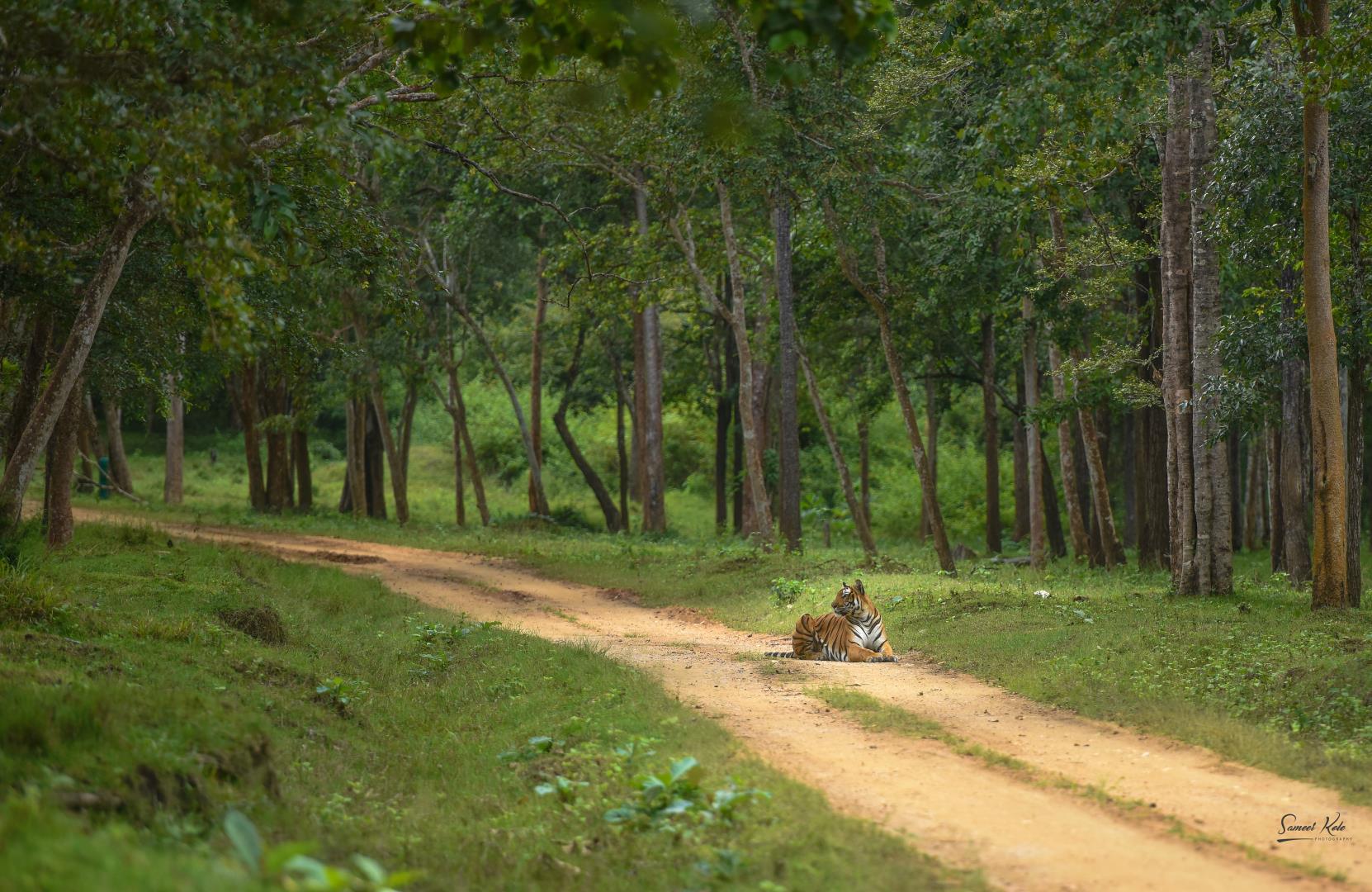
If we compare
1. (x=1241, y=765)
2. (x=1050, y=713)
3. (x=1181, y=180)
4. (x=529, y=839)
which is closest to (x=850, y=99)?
(x=1181, y=180)

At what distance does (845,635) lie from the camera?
13734 millimetres

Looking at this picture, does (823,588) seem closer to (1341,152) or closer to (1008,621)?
(1008,621)

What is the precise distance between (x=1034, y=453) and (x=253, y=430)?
21.4 meters

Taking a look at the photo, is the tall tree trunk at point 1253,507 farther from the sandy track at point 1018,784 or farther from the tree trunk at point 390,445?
the sandy track at point 1018,784

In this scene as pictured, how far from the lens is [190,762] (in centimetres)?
662

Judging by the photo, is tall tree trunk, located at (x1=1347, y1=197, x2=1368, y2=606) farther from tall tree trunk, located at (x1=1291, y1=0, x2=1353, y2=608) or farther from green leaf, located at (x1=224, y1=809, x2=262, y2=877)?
green leaf, located at (x1=224, y1=809, x2=262, y2=877)

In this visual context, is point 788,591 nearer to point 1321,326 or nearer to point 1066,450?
point 1066,450

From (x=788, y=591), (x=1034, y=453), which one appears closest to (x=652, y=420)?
(x=1034, y=453)

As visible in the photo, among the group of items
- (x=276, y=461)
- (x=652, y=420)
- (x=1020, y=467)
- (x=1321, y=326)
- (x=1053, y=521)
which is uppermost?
(x=1321, y=326)

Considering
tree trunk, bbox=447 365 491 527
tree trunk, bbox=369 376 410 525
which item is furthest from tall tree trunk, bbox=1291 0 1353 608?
tree trunk, bbox=447 365 491 527

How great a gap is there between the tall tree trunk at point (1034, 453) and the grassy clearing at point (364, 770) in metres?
13.4

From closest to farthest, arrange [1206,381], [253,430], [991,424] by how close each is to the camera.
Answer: [1206,381]
[991,424]
[253,430]

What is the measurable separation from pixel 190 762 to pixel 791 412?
59.2ft

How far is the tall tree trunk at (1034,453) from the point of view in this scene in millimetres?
23438
